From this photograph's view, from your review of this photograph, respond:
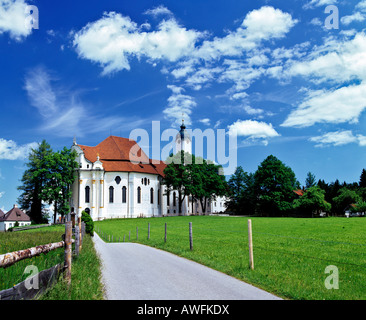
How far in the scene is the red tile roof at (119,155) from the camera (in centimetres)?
6556

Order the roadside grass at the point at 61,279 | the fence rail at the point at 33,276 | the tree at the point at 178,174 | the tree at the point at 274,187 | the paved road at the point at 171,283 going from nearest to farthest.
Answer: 1. the fence rail at the point at 33,276
2. the roadside grass at the point at 61,279
3. the paved road at the point at 171,283
4. the tree at the point at 274,187
5. the tree at the point at 178,174

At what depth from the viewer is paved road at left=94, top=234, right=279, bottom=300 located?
6723 mm

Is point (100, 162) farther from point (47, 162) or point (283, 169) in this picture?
point (283, 169)

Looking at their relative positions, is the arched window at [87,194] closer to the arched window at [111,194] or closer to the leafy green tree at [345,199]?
the arched window at [111,194]

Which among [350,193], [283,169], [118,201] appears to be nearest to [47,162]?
[118,201]

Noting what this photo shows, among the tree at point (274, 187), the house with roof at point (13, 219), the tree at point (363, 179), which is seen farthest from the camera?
the tree at point (363, 179)

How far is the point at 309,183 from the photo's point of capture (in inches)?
4582

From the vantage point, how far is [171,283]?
7.89m

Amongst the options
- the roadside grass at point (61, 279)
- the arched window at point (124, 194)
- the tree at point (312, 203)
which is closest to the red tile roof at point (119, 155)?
the arched window at point (124, 194)

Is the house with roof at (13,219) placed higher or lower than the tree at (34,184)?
lower

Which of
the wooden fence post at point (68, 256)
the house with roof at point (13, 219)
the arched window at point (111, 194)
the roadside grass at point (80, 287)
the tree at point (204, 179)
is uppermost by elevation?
the tree at point (204, 179)

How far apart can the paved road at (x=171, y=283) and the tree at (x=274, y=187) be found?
55.3m
